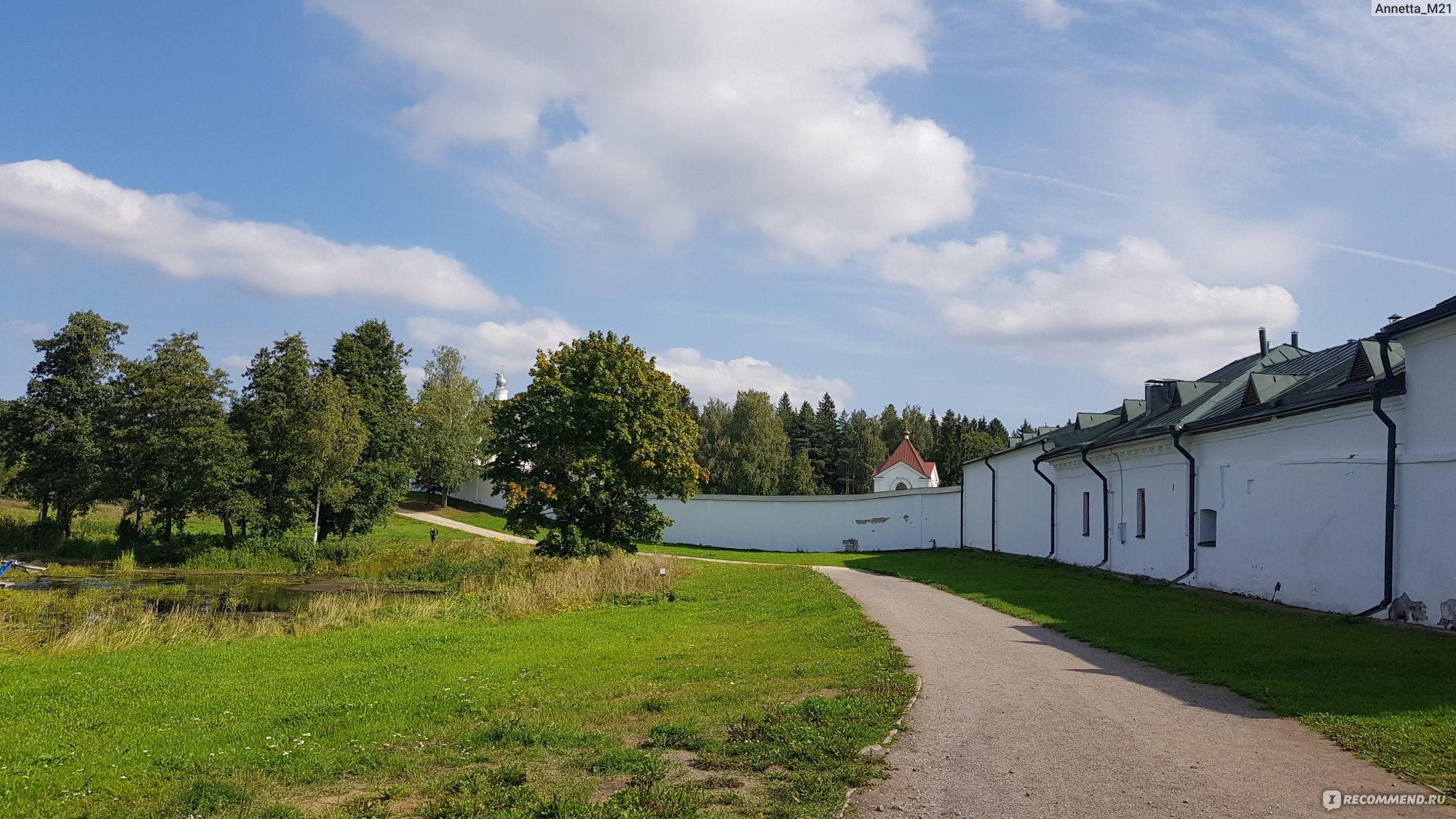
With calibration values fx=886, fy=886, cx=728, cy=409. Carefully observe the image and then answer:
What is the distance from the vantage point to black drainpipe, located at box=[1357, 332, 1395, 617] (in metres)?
14.2

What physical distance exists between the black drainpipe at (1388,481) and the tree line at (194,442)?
3578cm

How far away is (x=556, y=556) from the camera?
2950 centimetres

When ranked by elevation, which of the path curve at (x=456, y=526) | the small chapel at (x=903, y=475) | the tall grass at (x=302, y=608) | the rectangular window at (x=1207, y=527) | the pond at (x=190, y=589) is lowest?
the pond at (x=190, y=589)

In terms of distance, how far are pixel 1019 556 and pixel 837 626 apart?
73.1ft

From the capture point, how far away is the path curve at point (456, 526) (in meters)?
49.0

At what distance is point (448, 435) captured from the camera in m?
64.3

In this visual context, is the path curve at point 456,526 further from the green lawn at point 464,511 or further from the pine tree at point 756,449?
the pine tree at point 756,449

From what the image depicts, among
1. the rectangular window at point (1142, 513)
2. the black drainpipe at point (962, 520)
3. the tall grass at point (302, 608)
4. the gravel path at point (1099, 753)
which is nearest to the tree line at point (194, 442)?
the tall grass at point (302, 608)

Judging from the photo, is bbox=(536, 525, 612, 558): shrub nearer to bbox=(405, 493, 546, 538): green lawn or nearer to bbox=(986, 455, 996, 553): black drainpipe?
bbox=(986, 455, 996, 553): black drainpipe

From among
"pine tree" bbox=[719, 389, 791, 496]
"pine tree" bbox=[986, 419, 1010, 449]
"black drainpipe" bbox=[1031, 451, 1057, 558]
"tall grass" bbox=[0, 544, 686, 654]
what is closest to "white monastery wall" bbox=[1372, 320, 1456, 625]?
"tall grass" bbox=[0, 544, 686, 654]

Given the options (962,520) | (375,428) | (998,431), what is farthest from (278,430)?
(998,431)

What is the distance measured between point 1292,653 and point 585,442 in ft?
70.9

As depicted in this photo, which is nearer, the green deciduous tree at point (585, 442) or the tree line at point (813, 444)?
the green deciduous tree at point (585, 442)

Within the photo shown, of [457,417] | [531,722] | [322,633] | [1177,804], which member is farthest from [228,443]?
[1177,804]
